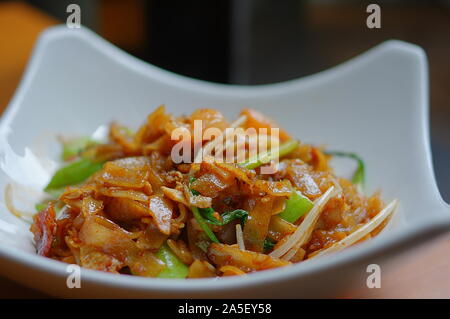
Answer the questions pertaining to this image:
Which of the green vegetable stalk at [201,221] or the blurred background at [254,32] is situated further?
the blurred background at [254,32]

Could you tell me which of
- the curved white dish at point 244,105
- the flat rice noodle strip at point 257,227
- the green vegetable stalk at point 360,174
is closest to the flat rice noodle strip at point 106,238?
the curved white dish at point 244,105

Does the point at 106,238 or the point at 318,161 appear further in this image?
the point at 318,161

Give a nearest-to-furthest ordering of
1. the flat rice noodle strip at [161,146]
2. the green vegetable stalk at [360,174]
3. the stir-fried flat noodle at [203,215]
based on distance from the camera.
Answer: the stir-fried flat noodle at [203,215], the flat rice noodle strip at [161,146], the green vegetable stalk at [360,174]

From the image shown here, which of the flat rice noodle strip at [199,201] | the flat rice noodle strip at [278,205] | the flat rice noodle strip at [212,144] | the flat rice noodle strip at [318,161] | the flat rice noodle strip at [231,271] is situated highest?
the flat rice noodle strip at [212,144]

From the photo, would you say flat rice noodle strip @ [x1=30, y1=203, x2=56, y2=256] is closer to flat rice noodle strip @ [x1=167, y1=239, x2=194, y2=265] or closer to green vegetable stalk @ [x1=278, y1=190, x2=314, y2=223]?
flat rice noodle strip @ [x1=167, y1=239, x2=194, y2=265]

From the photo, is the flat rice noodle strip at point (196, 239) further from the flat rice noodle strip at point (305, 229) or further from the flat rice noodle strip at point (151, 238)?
the flat rice noodle strip at point (305, 229)

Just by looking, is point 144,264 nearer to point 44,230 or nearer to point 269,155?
point 44,230

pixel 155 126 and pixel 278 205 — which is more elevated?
pixel 155 126

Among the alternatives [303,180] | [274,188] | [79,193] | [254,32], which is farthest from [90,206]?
[254,32]
